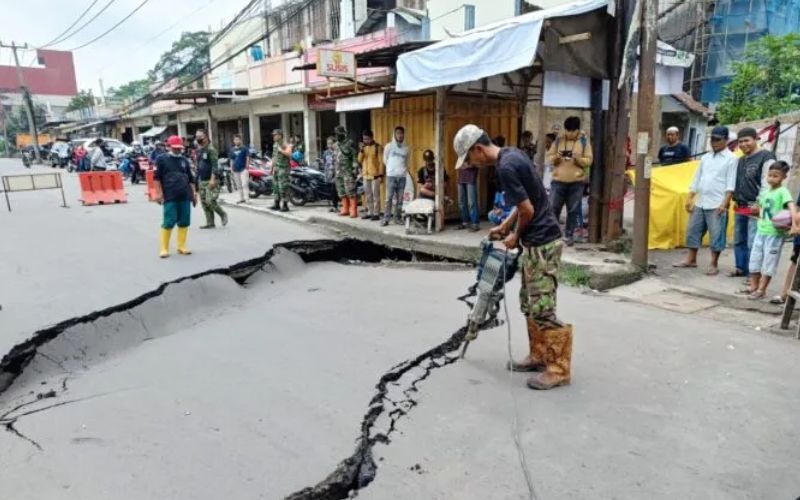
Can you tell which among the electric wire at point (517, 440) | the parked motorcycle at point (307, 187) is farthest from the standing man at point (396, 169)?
the electric wire at point (517, 440)

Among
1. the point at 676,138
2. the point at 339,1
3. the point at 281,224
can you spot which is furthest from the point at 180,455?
the point at 339,1

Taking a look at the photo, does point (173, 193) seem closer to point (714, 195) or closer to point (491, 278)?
point (491, 278)

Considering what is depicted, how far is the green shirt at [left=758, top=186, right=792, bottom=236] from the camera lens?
496 centimetres

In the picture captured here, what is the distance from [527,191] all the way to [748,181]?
3.74m

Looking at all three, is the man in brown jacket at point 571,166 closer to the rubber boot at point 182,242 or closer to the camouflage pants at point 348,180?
the camouflage pants at point 348,180

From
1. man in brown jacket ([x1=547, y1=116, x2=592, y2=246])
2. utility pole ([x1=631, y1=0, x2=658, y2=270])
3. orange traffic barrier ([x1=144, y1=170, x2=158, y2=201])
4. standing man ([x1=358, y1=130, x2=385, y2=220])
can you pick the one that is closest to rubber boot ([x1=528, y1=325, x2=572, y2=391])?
utility pole ([x1=631, y1=0, x2=658, y2=270])

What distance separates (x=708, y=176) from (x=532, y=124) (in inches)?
246

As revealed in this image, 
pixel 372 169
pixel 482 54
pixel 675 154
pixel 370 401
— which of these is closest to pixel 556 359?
pixel 370 401

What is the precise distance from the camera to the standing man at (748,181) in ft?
18.3

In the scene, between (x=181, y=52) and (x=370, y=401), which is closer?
(x=370, y=401)

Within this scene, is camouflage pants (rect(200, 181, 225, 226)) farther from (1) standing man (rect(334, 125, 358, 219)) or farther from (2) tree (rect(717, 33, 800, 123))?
(2) tree (rect(717, 33, 800, 123))

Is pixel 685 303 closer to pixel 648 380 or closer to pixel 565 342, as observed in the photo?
pixel 648 380

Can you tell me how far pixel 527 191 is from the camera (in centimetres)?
336

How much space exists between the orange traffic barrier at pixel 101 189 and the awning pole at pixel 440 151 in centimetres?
924
